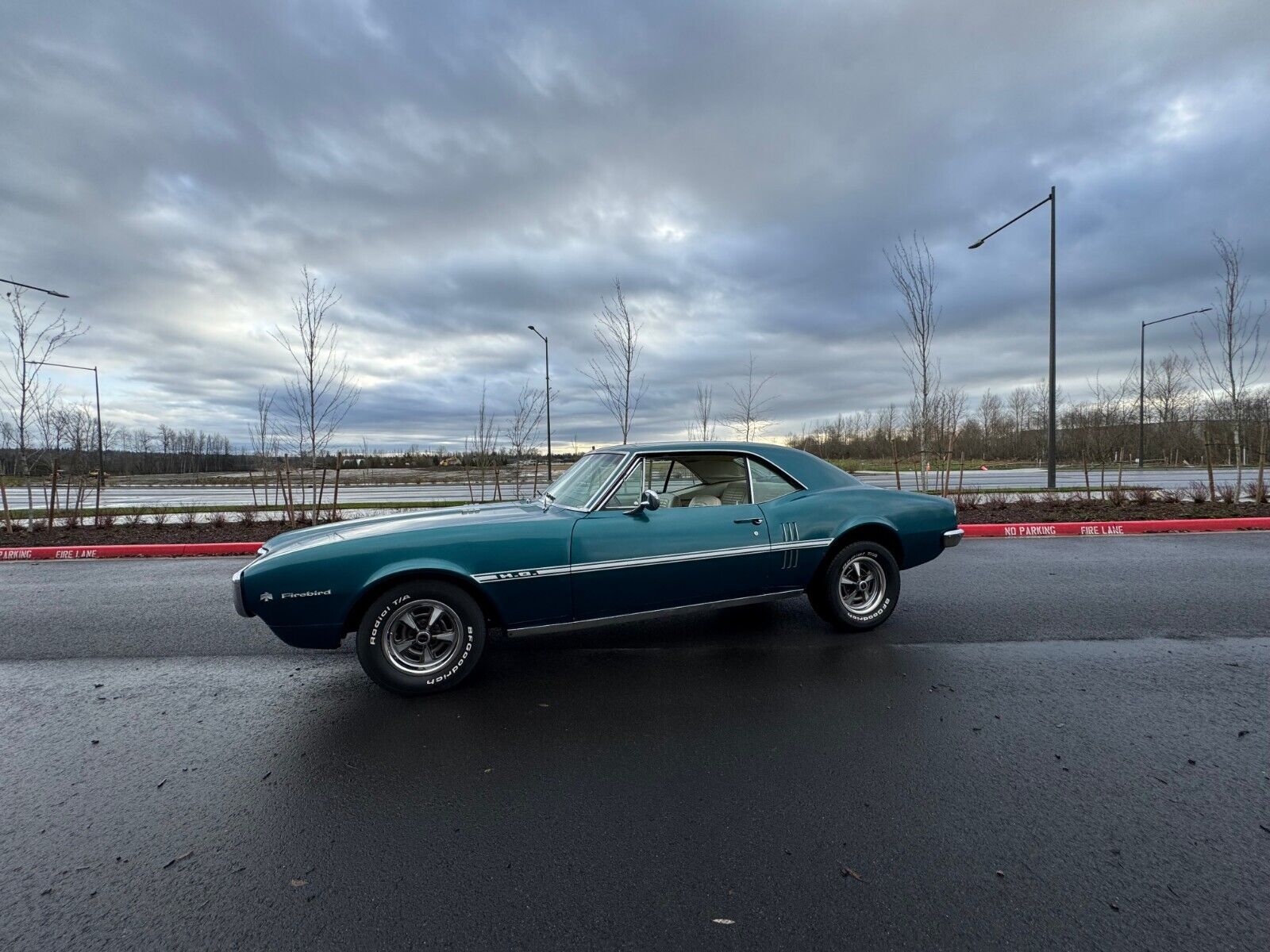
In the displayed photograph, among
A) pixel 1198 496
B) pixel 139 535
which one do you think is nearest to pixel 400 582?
pixel 139 535

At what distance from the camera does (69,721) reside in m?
3.30

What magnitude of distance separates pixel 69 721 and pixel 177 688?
51cm

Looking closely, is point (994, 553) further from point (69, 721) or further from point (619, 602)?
point (69, 721)

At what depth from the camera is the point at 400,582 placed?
11.8 feet

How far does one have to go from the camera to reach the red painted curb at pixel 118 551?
8875mm

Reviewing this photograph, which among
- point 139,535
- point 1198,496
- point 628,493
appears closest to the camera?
point 628,493

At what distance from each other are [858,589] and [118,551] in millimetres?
10046

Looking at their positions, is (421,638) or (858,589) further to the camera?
(858,589)

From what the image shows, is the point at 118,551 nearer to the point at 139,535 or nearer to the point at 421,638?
the point at 139,535

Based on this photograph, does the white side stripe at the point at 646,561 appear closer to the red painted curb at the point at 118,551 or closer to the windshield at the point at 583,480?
the windshield at the point at 583,480

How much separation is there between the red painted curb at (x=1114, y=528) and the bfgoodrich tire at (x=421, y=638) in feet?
28.3

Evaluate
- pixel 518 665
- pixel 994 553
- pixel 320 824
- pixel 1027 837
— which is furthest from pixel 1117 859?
pixel 994 553

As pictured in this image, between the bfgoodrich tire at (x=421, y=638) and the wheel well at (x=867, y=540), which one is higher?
A: the wheel well at (x=867, y=540)

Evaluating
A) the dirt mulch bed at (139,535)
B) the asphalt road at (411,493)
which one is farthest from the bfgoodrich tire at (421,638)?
the asphalt road at (411,493)
